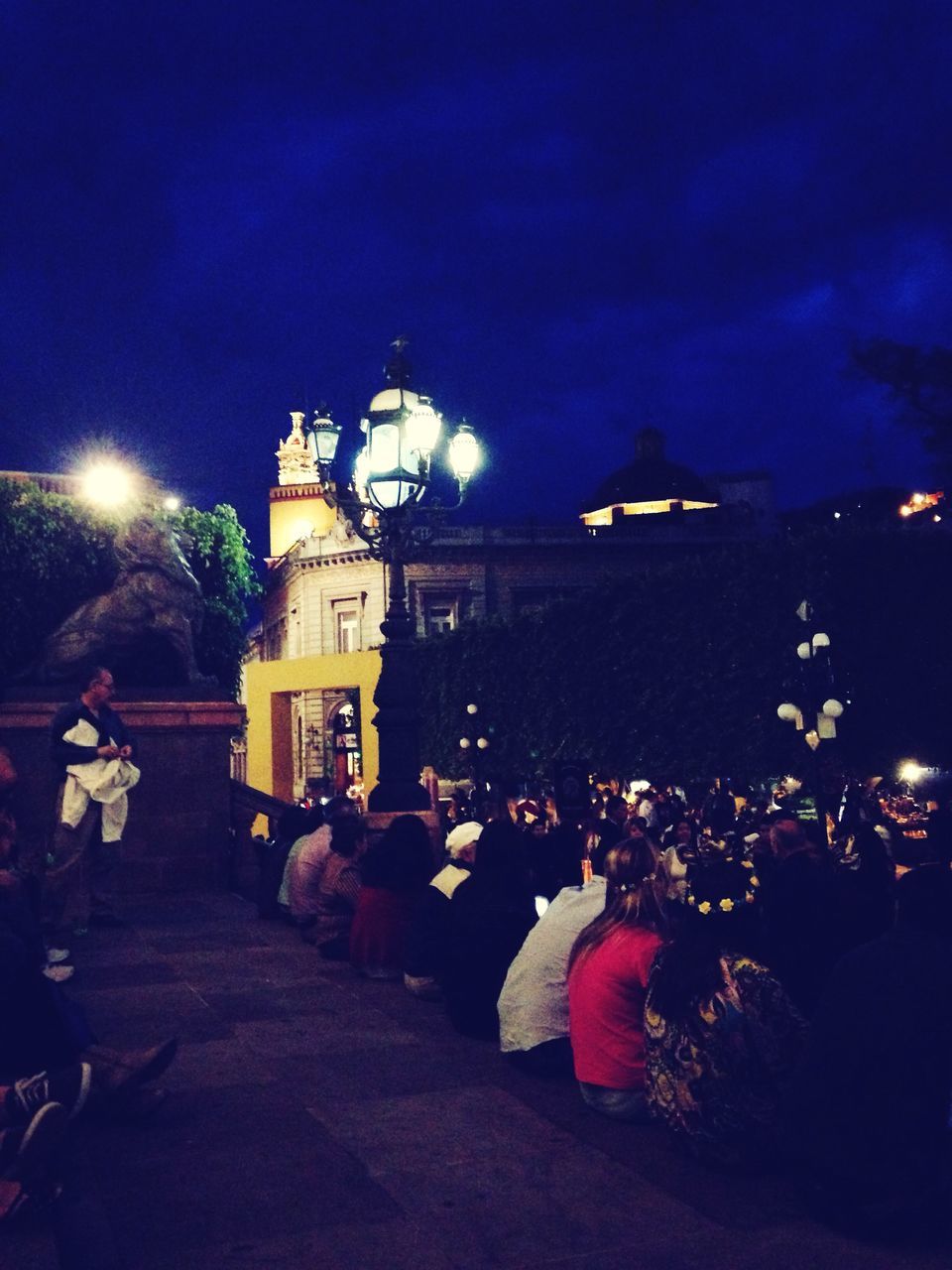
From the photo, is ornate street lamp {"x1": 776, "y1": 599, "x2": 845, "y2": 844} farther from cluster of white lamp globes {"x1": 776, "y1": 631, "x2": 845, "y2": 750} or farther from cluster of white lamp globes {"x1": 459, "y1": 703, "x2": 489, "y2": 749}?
cluster of white lamp globes {"x1": 459, "y1": 703, "x2": 489, "y2": 749}

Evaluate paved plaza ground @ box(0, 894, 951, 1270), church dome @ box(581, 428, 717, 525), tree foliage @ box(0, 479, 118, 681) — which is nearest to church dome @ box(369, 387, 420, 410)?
paved plaza ground @ box(0, 894, 951, 1270)

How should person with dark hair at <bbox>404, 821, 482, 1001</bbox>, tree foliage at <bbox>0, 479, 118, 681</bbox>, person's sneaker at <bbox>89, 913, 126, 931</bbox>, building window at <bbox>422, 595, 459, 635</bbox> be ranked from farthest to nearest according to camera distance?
building window at <bbox>422, 595, 459, 635</bbox>
tree foliage at <bbox>0, 479, 118, 681</bbox>
person's sneaker at <bbox>89, 913, 126, 931</bbox>
person with dark hair at <bbox>404, 821, 482, 1001</bbox>

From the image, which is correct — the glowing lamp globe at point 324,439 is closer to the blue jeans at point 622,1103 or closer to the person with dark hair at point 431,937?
the person with dark hair at point 431,937

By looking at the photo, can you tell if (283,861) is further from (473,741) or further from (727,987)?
(473,741)

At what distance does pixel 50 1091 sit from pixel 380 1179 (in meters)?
1.20

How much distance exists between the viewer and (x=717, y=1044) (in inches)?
165

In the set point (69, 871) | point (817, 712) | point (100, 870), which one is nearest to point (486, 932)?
point (69, 871)

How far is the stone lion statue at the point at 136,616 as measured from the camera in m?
12.3

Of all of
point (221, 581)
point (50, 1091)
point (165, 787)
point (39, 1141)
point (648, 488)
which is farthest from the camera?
point (648, 488)

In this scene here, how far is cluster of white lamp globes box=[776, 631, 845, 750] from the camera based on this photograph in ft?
57.3

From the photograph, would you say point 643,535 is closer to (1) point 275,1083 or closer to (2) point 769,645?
(2) point 769,645

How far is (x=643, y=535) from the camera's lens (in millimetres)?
49219

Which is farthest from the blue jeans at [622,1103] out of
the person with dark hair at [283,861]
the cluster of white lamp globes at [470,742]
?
the cluster of white lamp globes at [470,742]

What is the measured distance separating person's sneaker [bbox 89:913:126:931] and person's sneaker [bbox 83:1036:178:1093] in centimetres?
536
